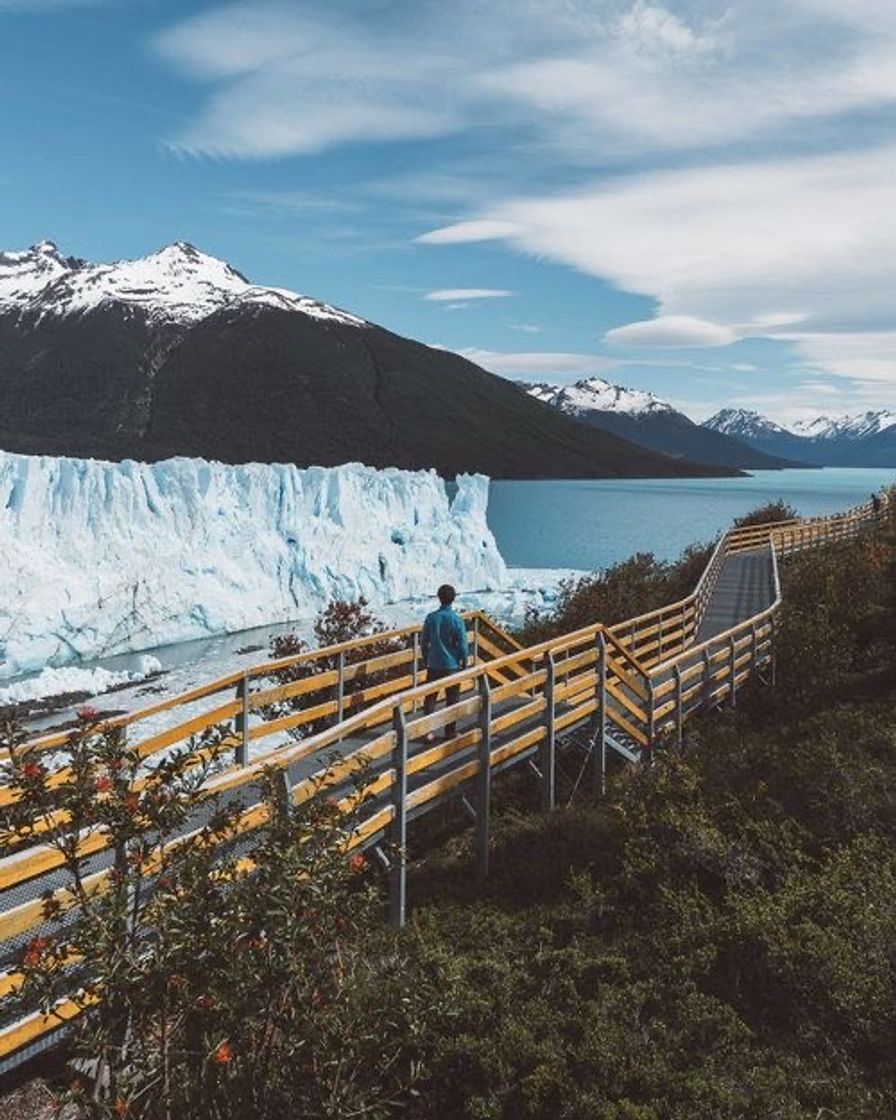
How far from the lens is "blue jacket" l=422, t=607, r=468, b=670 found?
412 inches

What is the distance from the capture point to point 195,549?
4819 centimetres

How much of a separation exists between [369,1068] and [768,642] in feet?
45.7

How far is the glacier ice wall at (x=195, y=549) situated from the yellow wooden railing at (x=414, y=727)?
97.8 ft

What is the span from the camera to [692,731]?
1363cm

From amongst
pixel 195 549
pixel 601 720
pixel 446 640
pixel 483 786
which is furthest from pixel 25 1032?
pixel 195 549

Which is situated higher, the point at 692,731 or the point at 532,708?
the point at 532,708

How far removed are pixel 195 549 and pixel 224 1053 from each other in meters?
46.0

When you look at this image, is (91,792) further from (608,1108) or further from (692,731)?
(692,731)

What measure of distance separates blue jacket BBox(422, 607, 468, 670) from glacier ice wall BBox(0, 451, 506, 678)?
34.8 m

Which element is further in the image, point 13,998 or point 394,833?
point 394,833

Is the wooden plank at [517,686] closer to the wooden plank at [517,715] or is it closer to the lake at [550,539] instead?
the wooden plank at [517,715]

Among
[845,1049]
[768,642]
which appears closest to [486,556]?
[768,642]

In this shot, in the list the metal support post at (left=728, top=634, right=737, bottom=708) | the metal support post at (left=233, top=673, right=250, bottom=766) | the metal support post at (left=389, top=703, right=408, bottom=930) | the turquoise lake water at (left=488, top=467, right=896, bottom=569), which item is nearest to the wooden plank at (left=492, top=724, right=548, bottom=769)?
the metal support post at (left=389, top=703, right=408, bottom=930)

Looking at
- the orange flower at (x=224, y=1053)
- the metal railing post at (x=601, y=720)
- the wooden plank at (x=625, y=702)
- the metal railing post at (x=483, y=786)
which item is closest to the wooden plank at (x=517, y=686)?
the metal railing post at (x=483, y=786)
